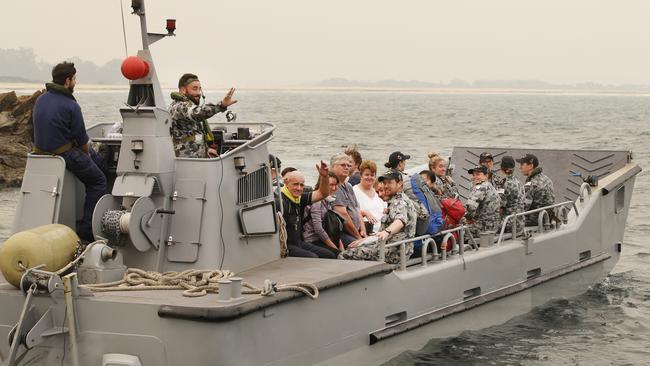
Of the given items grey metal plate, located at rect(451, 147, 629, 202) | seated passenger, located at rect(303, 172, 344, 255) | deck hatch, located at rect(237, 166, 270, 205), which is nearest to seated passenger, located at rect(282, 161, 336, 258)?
seated passenger, located at rect(303, 172, 344, 255)

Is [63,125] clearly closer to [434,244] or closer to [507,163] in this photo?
[434,244]

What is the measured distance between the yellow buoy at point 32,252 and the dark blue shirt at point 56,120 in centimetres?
98

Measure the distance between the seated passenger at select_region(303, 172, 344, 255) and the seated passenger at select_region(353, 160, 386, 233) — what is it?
1.00 meters

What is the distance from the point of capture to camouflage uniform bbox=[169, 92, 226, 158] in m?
9.51

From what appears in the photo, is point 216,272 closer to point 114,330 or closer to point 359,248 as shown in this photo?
point 114,330

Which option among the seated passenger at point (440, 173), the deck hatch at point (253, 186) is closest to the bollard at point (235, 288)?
the deck hatch at point (253, 186)

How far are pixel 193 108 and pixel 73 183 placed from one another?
1.21m

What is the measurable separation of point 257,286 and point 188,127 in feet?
5.62

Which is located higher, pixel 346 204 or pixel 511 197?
pixel 346 204

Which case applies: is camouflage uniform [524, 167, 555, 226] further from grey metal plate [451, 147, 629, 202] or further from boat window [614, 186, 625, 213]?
grey metal plate [451, 147, 629, 202]

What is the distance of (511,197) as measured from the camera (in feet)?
42.2

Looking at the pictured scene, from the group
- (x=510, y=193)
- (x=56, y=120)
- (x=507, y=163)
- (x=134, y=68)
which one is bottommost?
(x=510, y=193)

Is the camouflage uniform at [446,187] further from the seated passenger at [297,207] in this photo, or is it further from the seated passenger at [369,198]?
the seated passenger at [297,207]

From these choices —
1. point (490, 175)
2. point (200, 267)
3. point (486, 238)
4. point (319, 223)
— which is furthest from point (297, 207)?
point (490, 175)
